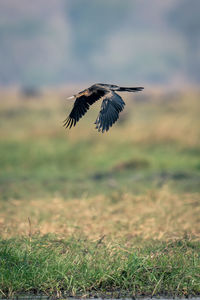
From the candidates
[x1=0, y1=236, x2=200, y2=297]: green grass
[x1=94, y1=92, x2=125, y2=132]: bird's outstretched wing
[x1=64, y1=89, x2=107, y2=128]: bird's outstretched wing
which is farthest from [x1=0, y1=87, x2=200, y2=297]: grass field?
[x1=64, y1=89, x2=107, y2=128]: bird's outstretched wing

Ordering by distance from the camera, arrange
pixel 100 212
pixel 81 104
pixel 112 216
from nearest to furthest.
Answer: pixel 81 104, pixel 112 216, pixel 100 212

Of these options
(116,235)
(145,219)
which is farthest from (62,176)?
(116,235)

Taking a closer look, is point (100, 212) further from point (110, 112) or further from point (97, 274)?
point (97, 274)

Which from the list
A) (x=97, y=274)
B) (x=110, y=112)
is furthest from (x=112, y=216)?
(x=97, y=274)

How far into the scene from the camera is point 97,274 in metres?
4.10

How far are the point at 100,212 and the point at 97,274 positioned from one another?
2658 millimetres

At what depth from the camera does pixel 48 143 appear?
1364 cm

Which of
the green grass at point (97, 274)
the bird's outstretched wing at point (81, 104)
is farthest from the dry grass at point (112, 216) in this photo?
the bird's outstretched wing at point (81, 104)

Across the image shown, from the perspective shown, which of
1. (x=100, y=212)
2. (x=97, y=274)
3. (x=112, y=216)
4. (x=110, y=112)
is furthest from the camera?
(x=100, y=212)

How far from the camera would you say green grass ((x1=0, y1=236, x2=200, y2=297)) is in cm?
402

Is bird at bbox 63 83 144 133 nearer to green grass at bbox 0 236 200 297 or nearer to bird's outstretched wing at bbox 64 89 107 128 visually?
bird's outstretched wing at bbox 64 89 107 128

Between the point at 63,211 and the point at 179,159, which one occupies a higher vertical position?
the point at 179,159

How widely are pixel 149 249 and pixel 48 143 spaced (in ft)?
30.5

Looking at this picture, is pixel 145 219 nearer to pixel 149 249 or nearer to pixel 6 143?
pixel 149 249
